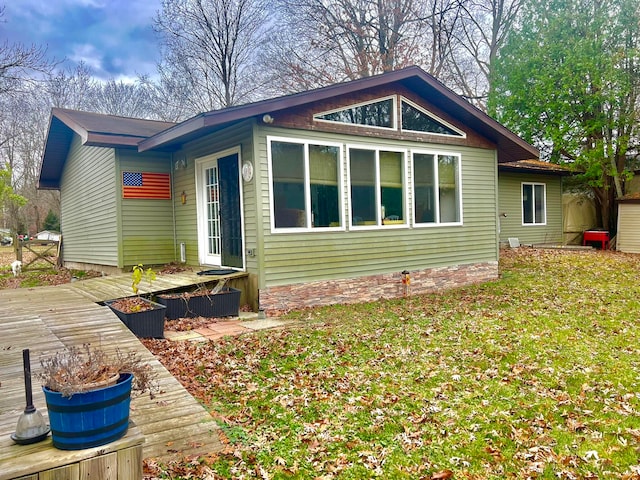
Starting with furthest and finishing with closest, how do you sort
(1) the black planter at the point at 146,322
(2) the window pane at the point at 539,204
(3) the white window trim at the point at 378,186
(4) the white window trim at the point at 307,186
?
(2) the window pane at the point at 539,204
(3) the white window trim at the point at 378,186
(4) the white window trim at the point at 307,186
(1) the black planter at the point at 146,322

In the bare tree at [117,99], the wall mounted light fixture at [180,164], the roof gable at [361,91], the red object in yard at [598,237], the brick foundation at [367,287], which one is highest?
the bare tree at [117,99]

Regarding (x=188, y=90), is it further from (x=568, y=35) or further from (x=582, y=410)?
(x=582, y=410)

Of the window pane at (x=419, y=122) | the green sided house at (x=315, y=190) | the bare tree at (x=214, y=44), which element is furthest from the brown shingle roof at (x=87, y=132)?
the bare tree at (x=214, y=44)

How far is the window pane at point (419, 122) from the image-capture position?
8.87 m

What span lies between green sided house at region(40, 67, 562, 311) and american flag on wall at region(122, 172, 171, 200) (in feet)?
0.07

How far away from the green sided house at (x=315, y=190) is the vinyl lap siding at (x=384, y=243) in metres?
0.02

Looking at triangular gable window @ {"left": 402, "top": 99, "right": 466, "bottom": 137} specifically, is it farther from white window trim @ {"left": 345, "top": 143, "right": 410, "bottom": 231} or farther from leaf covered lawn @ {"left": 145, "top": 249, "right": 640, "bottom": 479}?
leaf covered lawn @ {"left": 145, "top": 249, "right": 640, "bottom": 479}

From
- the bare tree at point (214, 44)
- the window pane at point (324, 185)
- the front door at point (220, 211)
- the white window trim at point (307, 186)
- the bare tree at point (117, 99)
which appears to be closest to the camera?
the white window trim at point (307, 186)

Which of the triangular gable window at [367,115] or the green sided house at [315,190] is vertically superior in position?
the triangular gable window at [367,115]

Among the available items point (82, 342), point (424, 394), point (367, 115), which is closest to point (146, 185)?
point (367, 115)

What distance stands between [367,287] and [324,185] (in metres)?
2.09

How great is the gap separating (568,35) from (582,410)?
15661 mm

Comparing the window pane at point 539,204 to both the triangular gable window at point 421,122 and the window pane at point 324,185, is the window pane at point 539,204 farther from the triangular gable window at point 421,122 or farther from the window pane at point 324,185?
the window pane at point 324,185

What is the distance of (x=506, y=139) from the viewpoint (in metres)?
9.97
